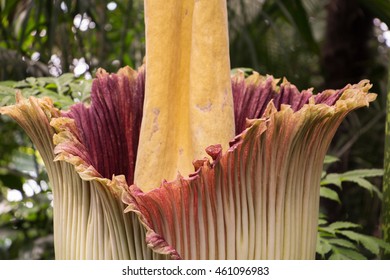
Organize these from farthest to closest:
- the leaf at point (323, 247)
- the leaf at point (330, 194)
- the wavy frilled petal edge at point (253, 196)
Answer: the leaf at point (330, 194) < the leaf at point (323, 247) < the wavy frilled petal edge at point (253, 196)

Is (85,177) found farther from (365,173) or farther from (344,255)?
(365,173)

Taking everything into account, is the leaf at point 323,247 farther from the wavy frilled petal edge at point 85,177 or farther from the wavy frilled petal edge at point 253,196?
the wavy frilled petal edge at point 85,177

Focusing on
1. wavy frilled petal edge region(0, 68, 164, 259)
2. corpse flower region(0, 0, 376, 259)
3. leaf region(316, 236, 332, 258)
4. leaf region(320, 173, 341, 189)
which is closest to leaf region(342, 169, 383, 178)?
leaf region(320, 173, 341, 189)

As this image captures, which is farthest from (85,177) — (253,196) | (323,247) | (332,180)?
(332,180)

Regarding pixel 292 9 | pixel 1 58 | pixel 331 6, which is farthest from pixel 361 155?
pixel 1 58

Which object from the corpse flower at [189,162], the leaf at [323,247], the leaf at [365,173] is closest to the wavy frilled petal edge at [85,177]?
the corpse flower at [189,162]

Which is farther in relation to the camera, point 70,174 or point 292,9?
point 292,9
